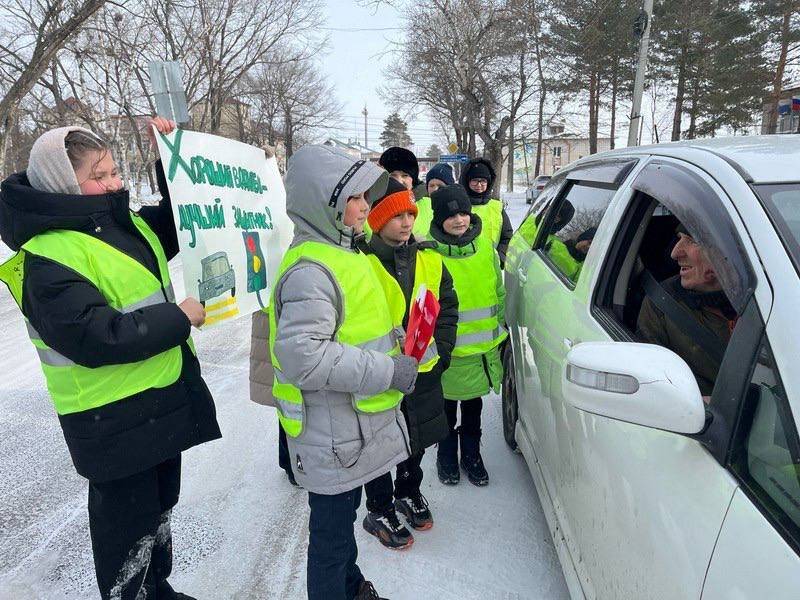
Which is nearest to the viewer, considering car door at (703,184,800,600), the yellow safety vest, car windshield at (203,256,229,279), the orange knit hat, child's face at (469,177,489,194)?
car door at (703,184,800,600)

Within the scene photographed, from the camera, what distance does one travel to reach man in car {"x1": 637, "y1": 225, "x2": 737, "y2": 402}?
1.44 meters

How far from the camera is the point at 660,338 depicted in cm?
166

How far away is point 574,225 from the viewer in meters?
2.58

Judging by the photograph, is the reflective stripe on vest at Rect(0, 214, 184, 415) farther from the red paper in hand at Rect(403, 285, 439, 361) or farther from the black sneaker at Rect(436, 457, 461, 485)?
the black sneaker at Rect(436, 457, 461, 485)

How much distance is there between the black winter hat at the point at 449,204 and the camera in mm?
2754

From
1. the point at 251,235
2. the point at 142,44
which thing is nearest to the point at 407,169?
the point at 251,235

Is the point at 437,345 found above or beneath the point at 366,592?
above

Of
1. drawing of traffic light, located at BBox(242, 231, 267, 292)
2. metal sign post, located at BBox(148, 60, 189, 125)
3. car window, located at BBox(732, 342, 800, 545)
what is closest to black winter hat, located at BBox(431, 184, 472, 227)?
drawing of traffic light, located at BBox(242, 231, 267, 292)

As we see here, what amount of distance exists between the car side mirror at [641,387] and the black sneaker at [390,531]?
66.3 inches

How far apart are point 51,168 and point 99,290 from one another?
398 mm

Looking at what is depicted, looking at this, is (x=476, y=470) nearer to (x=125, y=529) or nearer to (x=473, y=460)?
(x=473, y=460)

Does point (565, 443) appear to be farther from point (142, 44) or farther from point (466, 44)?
point (142, 44)

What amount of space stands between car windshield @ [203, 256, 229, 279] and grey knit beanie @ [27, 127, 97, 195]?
77 centimetres

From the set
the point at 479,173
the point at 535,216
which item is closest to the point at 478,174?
the point at 479,173
